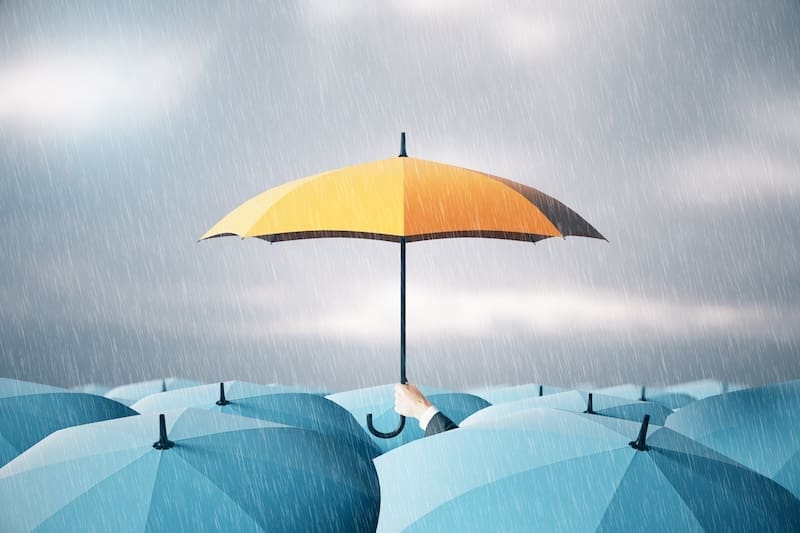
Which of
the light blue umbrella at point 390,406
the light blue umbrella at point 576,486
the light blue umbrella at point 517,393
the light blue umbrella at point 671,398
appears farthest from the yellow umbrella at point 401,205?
the light blue umbrella at point 671,398

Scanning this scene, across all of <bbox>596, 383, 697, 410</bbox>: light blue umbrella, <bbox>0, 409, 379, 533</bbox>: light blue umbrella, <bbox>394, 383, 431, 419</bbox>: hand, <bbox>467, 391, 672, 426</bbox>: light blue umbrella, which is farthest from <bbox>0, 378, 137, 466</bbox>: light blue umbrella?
<bbox>596, 383, 697, 410</bbox>: light blue umbrella

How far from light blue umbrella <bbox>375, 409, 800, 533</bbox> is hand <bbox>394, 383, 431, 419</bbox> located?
903 mm

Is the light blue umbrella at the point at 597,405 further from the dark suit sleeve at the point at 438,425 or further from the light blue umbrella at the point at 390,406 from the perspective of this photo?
the dark suit sleeve at the point at 438,425

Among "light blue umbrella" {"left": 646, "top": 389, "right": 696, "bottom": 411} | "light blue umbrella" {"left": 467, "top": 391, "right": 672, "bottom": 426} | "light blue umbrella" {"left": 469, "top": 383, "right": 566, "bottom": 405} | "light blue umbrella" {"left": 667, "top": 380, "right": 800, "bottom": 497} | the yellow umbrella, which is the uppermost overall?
the yellow umbrella

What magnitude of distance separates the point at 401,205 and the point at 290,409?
218 centimetres

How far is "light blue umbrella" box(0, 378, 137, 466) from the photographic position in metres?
4.12

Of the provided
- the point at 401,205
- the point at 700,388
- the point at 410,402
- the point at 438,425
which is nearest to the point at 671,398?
the point at 700,388

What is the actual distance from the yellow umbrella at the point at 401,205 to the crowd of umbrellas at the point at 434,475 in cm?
93

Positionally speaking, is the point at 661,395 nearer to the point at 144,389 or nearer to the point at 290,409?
the point at 290,409

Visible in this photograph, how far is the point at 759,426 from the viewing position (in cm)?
376

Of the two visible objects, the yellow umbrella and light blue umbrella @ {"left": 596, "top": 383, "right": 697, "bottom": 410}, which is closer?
the yellow umbrella

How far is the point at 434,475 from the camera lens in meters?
2.45

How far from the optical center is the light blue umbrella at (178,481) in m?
2.70

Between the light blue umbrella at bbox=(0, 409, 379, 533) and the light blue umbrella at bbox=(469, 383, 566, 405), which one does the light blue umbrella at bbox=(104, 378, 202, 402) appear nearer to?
the light blue umbrella at bbox=(469, 383, 566, 405)
